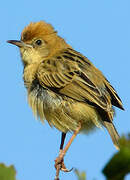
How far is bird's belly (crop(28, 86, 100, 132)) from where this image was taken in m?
5.01

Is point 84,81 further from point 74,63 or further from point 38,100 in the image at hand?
point 38,100

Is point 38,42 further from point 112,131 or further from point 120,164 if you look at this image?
point 120,164

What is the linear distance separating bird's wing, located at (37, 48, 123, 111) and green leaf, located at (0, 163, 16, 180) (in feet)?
12.5

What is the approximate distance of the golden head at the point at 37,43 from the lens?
5887mm

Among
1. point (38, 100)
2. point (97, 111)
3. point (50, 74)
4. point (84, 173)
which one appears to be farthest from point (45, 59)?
point (84, 173)

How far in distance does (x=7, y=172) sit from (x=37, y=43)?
5.24 meters

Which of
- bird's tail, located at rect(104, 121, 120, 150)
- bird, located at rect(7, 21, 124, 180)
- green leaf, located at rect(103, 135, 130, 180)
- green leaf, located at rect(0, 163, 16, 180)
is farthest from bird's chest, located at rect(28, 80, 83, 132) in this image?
green leaf, located at rect(103, 135, 130, 180)

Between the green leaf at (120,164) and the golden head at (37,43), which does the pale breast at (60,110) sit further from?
the green leaf at (120,164)

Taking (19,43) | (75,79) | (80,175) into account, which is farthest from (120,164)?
(19,43)

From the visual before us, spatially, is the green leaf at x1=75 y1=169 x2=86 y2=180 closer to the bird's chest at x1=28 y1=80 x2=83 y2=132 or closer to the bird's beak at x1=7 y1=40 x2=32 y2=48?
the bird's chest at x1=28 y1=80 x2=83 y2=132

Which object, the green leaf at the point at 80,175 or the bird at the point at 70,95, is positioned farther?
the bird at the point at 70,95

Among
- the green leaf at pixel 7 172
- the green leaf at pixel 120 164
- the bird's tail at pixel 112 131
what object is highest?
the bird's tail at pixel 112 131

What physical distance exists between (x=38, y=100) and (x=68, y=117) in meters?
0.53

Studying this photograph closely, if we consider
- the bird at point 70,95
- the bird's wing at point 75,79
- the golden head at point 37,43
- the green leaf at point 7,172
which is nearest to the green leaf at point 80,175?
the green leaf at point 7,172
